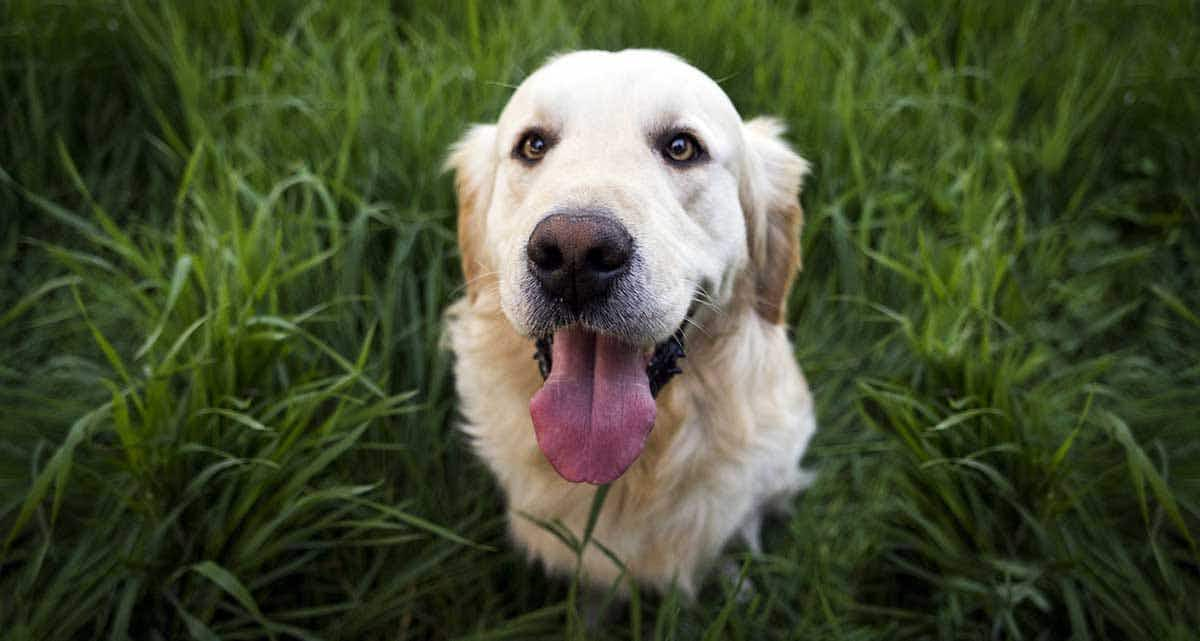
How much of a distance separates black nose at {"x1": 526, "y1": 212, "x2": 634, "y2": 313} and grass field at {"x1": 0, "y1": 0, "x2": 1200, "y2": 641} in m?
0.76

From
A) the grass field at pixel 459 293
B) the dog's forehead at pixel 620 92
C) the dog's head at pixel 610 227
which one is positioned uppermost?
the dog's forehead at pixel 620 92

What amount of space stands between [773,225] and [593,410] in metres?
0.83

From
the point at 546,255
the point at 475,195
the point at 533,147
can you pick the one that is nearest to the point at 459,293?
the point at 475,195

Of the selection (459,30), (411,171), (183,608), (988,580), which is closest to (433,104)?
(411,171)

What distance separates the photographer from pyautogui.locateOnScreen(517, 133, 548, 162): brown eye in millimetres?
1996

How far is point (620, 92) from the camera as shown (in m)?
1.89

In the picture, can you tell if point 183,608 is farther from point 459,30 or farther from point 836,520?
point 459,30

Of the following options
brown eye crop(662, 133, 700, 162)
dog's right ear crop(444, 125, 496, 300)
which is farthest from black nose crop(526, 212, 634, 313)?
dog's right ear crop(444, 125, 496, 300)

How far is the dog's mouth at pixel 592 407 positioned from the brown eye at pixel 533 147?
45 centimetres

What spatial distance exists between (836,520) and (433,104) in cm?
203

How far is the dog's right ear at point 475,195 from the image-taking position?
2.23 meters

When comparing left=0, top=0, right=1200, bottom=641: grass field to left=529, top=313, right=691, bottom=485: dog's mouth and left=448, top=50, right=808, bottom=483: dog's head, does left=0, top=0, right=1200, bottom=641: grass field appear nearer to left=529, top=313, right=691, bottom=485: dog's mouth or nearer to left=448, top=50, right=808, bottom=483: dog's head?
left=529, top=313, right=691, bottom=485: dog's mouth

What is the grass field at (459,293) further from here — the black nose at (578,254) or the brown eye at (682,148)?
the brown eye at (682,148)

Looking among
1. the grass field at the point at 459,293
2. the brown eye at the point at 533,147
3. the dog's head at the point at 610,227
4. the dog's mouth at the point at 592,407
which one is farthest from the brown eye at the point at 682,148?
the grass field at the point at 459,293
